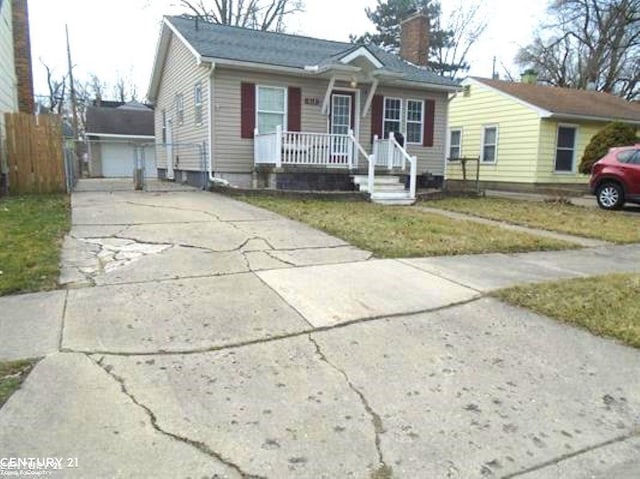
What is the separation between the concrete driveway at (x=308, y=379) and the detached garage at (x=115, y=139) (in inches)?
1045

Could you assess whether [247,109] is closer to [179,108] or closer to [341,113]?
[341,113]

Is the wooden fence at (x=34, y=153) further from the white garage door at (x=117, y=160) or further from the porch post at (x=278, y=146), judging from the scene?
the white garage door at (x=117, y=160)

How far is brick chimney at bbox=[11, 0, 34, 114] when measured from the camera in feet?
53.4

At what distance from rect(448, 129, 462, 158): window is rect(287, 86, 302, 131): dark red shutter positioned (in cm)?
1074

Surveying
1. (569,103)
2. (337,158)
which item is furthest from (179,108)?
(569,103)

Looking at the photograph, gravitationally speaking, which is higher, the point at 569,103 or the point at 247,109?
the point at 569,103

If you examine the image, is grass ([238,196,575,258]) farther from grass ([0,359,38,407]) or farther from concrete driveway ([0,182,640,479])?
grass ([0,359,38,407])

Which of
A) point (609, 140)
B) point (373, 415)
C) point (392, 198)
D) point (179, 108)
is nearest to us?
point (373, 415)

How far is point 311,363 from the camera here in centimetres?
350

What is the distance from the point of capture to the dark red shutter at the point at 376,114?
16.6 metres

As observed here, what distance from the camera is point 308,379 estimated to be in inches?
129

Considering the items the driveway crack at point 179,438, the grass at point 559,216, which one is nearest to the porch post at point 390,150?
the grass at point 559,216

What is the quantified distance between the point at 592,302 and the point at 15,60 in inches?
732

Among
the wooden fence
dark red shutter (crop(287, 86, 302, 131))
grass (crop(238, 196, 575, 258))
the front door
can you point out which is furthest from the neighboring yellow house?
the wooden fence
